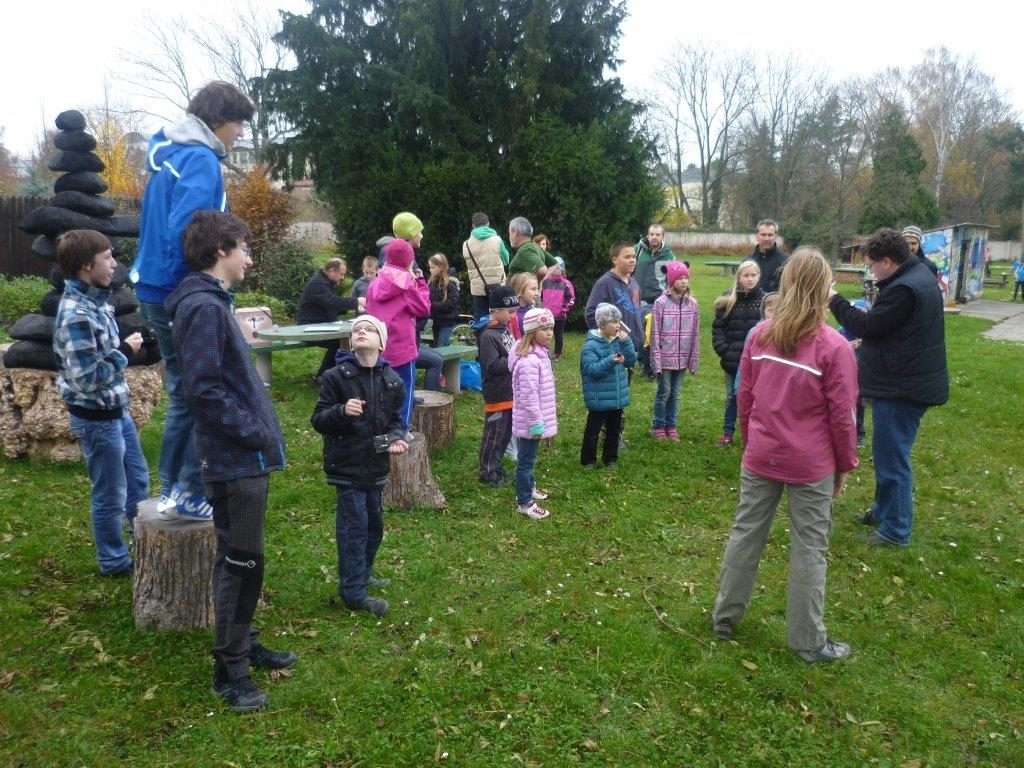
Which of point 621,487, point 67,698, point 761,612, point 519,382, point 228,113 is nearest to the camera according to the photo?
point 67,698

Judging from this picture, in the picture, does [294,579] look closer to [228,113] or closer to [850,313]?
[228,113]

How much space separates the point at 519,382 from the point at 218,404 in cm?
319

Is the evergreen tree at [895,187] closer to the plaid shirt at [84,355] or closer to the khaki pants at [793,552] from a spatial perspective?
the khaki pants at [793,552]

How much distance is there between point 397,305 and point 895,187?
25871mm

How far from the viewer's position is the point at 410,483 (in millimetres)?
6133

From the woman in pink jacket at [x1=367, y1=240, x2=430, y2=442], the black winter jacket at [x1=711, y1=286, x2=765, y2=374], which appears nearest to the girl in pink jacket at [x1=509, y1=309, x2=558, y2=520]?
the woman in pink jacket at [x1=367, y1=240, x2=430, y2=442]

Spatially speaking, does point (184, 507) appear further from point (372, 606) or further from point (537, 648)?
point (537, 648)

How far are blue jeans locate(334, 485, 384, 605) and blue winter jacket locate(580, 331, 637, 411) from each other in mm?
2963

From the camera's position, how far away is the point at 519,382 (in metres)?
6.14

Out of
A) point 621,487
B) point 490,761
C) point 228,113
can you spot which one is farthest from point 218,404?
point 621,487

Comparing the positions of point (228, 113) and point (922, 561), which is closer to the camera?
point (228, 113)

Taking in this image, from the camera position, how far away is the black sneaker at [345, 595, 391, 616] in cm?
441

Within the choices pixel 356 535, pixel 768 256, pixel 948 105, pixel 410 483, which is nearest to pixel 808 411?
pixel 356 535

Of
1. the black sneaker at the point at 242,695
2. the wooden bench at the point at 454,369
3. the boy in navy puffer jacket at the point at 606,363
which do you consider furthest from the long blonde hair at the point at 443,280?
the black sneaker at the point at 242,695
